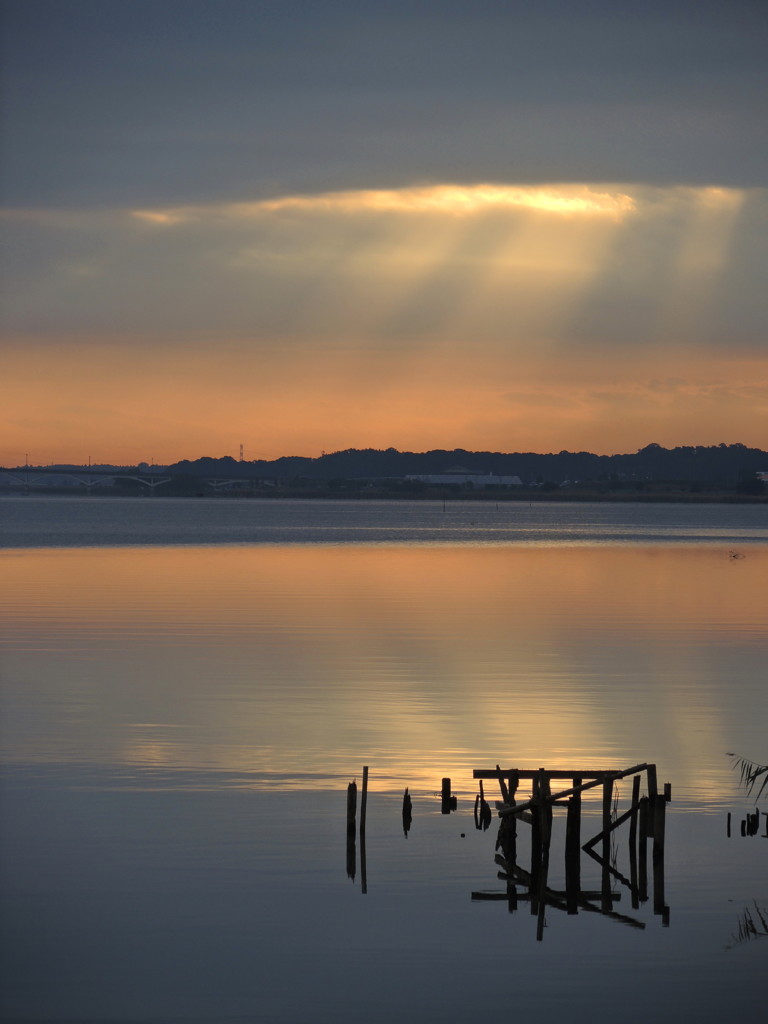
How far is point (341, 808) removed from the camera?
3038 cm

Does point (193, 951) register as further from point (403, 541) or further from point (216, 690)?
point (403, 541)

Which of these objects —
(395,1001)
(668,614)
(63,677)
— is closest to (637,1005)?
(395,1001)

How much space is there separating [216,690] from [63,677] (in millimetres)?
5975

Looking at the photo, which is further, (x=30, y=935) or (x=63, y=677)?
(x=63, y=677)

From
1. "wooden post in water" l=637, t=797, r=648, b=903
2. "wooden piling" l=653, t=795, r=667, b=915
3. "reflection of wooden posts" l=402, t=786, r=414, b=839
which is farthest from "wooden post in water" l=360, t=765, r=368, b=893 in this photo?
"wooden piling" l=653, t=795, r=667, b=915

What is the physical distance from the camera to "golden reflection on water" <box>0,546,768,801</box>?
36656 millimetres

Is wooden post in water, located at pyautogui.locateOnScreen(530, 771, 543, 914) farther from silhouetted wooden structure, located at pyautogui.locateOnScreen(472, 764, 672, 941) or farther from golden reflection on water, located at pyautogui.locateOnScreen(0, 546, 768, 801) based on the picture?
golden reflection on water, located at pyautogui.locateOnScreen(0, 546, 768, 801)

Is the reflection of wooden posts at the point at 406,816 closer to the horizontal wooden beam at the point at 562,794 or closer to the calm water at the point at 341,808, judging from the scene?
the calm water at the point at 341,808

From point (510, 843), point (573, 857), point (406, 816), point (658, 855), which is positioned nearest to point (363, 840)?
point (406, 816)

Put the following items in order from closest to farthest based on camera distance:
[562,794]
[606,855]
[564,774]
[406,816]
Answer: [562,794] < [606,855] < [564,774] < [406,816]

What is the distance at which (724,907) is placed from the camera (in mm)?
24328

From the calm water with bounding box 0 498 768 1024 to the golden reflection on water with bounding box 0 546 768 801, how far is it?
0.20 m

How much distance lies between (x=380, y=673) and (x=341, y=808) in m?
22.0

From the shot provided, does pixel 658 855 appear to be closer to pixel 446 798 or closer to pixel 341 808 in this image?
pixel 446 798
